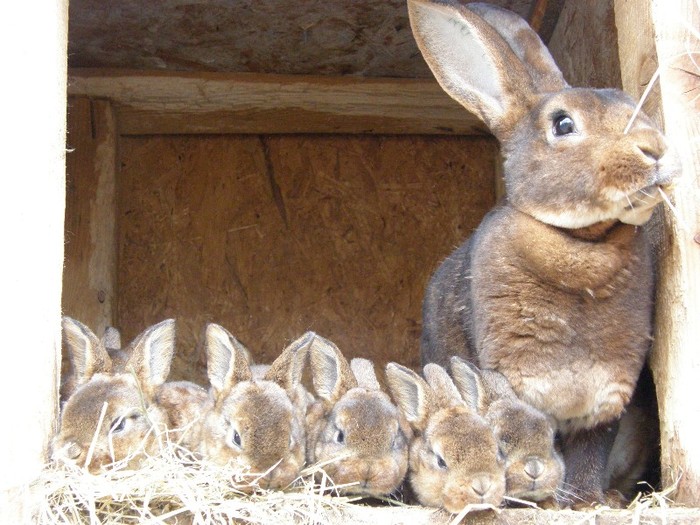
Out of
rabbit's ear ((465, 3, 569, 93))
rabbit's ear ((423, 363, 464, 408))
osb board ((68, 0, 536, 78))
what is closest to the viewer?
rabbit's ear ((423, 363, 464, 408))

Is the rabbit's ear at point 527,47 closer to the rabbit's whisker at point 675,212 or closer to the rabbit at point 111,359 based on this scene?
the rabbit's whisker at point 675,212

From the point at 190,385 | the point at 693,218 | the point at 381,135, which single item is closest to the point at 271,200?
the point at 381,135

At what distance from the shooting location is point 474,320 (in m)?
4.46

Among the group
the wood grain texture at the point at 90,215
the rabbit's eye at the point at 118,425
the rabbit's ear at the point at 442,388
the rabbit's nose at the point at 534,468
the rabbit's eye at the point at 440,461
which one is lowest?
the rabbit's nose at the point at 534,468

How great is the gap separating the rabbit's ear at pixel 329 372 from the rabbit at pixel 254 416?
11cm

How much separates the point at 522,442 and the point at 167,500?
1327mm

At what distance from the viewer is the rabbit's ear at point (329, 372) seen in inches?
176

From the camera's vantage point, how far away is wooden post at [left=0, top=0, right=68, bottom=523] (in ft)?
11.2

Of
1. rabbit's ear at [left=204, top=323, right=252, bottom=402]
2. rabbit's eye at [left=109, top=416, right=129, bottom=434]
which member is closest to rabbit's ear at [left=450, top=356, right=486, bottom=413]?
rabbit's ear at [left=204, top=323, right=252, bottom=402]

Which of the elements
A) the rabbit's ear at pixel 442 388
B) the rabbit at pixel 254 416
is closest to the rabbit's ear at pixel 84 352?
the rabbit at pixel 254 416

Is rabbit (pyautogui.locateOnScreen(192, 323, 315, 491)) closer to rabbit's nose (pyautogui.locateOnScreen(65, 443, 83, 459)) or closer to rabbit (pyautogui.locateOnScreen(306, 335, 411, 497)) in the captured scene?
rabbit (pyautogui.locateOnScreen(306, 335, 411, 497))

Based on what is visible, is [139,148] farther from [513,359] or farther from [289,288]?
[513,359]

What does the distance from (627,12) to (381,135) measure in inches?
102

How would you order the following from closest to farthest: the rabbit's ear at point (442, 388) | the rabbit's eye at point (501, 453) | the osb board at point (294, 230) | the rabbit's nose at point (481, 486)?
the rabbit's nose at point (481, 486)
the rabbit's eye at point (501, 453)
the rabbit's ear at point (442, 388)
the osb board at point (294, 230)
